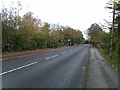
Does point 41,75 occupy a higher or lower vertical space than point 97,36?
lower

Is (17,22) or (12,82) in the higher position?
(17,22)

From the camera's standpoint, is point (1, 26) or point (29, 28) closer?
point (1, 26)

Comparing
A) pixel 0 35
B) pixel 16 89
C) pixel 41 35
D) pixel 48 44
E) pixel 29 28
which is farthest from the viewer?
pixel 48 44

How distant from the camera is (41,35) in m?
62.9

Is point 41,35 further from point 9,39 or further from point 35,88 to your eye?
point 35,88

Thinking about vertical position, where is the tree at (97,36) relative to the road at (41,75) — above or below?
above

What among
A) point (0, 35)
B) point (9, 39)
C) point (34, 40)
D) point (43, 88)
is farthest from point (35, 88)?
point (34, 40)

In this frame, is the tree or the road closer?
the road

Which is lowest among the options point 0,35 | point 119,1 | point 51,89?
point 51,89

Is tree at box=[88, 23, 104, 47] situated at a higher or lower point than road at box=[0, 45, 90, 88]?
higher

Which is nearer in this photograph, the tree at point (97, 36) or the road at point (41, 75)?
the road at point (41, 75)

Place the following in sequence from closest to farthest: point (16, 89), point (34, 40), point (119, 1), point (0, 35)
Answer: point (16, 89)
point (119, 1)
point (0, 35)
point (34, 40)

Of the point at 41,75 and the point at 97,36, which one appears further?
the point at 97,36

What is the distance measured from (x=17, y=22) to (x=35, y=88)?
3384 centimetres
